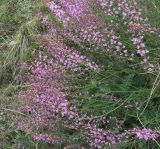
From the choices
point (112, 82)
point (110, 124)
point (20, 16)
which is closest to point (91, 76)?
point (112, 82)

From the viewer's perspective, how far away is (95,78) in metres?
3.07

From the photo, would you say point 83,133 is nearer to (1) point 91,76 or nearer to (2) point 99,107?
(2) point 99,107

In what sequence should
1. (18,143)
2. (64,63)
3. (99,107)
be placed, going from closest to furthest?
1. (64,63)
2. (99,107)
3. (18,143)

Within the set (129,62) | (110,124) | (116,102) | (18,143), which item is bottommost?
(18,143)

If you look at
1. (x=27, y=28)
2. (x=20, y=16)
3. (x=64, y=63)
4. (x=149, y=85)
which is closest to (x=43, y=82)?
(x=64, y=63)

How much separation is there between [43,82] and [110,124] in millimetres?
625

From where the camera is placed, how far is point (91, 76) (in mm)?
3076

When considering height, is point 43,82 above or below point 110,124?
above

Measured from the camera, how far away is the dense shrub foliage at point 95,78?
9.21 feet

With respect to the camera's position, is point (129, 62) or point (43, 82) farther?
point (129, 62)

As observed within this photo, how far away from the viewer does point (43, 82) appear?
9.41ft

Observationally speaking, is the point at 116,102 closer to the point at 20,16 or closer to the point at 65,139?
the point at 65,139

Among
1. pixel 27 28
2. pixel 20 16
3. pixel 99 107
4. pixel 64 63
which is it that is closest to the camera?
pixel 64 63

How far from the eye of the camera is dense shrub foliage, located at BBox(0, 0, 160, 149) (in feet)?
9.21
